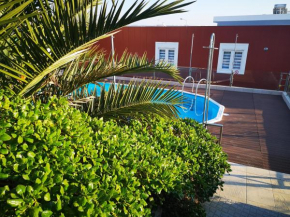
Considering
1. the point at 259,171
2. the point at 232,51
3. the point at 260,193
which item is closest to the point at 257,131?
the point at 259,171

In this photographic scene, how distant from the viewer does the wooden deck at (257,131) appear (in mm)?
5369

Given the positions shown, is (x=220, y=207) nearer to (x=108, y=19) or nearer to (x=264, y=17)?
(x=108, y=19)

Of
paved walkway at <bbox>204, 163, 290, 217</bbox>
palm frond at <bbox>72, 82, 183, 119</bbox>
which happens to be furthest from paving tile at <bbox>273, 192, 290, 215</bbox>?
palm frond at <bbox>72, 82, 183, 119</bbox>

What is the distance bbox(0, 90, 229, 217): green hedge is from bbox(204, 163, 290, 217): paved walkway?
1.16m

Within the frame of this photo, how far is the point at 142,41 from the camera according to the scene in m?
16.4

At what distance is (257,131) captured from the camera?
7.19 meters

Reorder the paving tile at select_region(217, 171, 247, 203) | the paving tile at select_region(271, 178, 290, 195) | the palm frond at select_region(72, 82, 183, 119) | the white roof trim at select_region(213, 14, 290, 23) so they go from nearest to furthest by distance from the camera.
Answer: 1. the palm frond at select_region(72, 82, 183, 119)
2. the paving tile at select_region(217, 171, 247, 203)
3. the paving tile at select_region(271, 178, 290, 195)
4. the white roof trim at select_region(213, 14, 290, 23)

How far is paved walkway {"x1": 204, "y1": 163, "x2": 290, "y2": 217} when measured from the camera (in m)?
3.21

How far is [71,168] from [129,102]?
187cm

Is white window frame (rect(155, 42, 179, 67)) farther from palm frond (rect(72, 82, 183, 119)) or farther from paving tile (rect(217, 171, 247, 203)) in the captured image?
palm frond (rect(72, 82, 183, 119))

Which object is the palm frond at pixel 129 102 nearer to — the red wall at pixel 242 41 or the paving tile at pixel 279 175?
the paving tile at pixel 279 175

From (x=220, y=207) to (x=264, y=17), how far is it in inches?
897

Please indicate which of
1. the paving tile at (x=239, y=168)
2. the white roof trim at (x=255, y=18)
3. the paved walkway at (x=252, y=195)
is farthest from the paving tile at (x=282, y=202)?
the white roof trim at (x=255, y=18)

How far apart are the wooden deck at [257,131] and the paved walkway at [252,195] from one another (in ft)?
1.75
